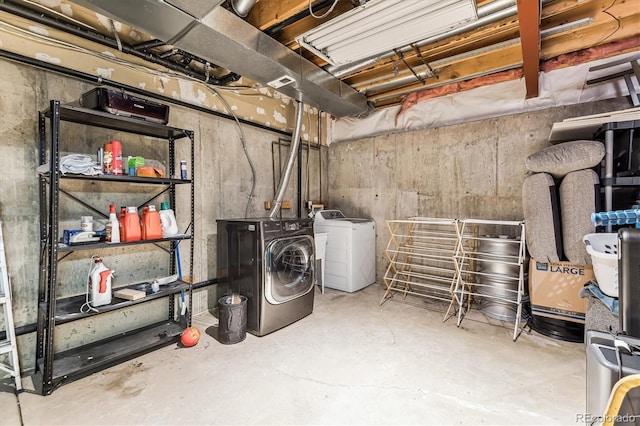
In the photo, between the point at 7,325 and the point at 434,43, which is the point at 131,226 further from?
the point at 434,43

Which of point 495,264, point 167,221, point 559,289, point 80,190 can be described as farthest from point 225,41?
point 559,289

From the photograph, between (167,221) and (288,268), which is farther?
(288,268)

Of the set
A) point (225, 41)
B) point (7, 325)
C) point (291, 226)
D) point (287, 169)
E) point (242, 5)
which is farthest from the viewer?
point (287, 169)

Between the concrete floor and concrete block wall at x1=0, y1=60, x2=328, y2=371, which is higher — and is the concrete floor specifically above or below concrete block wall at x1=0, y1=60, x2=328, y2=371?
below

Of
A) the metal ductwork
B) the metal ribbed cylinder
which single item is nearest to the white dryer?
the metal ribbed cylinder

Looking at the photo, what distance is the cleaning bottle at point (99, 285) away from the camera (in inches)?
81.2

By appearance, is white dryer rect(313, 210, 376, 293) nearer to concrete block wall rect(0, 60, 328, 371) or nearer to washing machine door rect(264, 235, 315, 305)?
washing machine door rect(264, 235, 315, 305)

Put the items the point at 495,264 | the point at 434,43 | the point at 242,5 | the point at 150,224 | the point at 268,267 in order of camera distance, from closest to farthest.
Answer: the point at 242,5
the point at 150,224
the point at 268,267
the point at 434,43
the point at 495,264

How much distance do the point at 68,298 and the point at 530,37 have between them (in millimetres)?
3877

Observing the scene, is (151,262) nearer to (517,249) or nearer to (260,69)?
(260,69)

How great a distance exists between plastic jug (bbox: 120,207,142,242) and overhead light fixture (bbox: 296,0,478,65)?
190cm

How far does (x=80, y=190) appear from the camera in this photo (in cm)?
225

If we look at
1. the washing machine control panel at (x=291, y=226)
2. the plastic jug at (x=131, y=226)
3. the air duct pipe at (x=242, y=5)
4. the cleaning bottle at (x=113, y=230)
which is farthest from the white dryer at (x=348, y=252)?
the air duct pipe at (x=242, y=5)

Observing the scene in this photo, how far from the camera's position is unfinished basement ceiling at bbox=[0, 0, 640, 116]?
2100 millimetres
